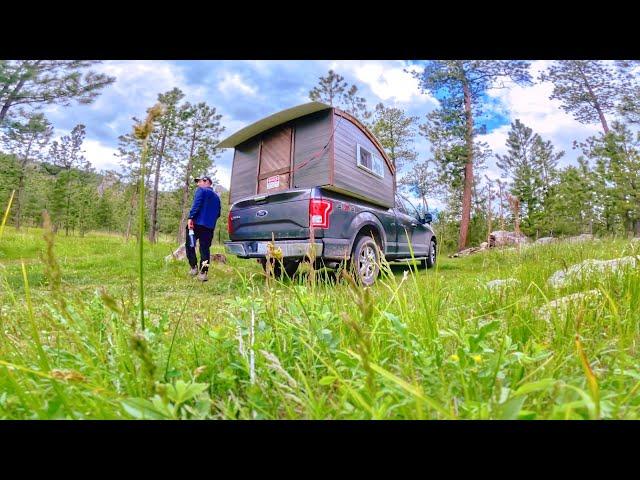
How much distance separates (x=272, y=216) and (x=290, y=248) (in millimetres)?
1039

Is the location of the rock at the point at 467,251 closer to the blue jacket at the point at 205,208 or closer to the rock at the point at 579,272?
the rock at the point at 579,272

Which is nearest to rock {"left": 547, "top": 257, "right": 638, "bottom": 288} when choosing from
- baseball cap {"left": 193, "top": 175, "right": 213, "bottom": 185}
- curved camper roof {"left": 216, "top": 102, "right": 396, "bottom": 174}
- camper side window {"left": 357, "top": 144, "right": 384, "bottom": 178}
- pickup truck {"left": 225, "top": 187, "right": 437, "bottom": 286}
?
pickup truck {"left": 225, "top": 187, "right": 437, "bottom": 286}

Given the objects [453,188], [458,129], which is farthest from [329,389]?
[458,129]

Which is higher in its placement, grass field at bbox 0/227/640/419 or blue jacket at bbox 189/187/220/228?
blue jacket at bbox 189/187/220/228

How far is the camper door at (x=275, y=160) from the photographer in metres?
4.20

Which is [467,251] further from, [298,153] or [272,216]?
[298,153]

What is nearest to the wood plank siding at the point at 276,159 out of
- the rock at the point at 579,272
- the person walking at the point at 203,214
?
the person walking at the point at 203,214

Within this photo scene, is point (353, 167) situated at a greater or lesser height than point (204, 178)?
greater

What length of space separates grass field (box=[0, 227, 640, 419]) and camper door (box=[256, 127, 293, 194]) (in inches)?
102

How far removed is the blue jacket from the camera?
2.56m

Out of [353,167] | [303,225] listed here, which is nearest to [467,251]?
[303,225]

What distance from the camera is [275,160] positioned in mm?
4199

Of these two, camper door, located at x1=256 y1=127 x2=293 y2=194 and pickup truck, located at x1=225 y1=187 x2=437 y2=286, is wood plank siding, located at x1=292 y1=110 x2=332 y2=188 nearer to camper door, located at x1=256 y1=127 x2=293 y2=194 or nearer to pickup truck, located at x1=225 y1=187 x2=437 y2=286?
camper door, located at x1=256 y1=127 x2=293 y2=194
